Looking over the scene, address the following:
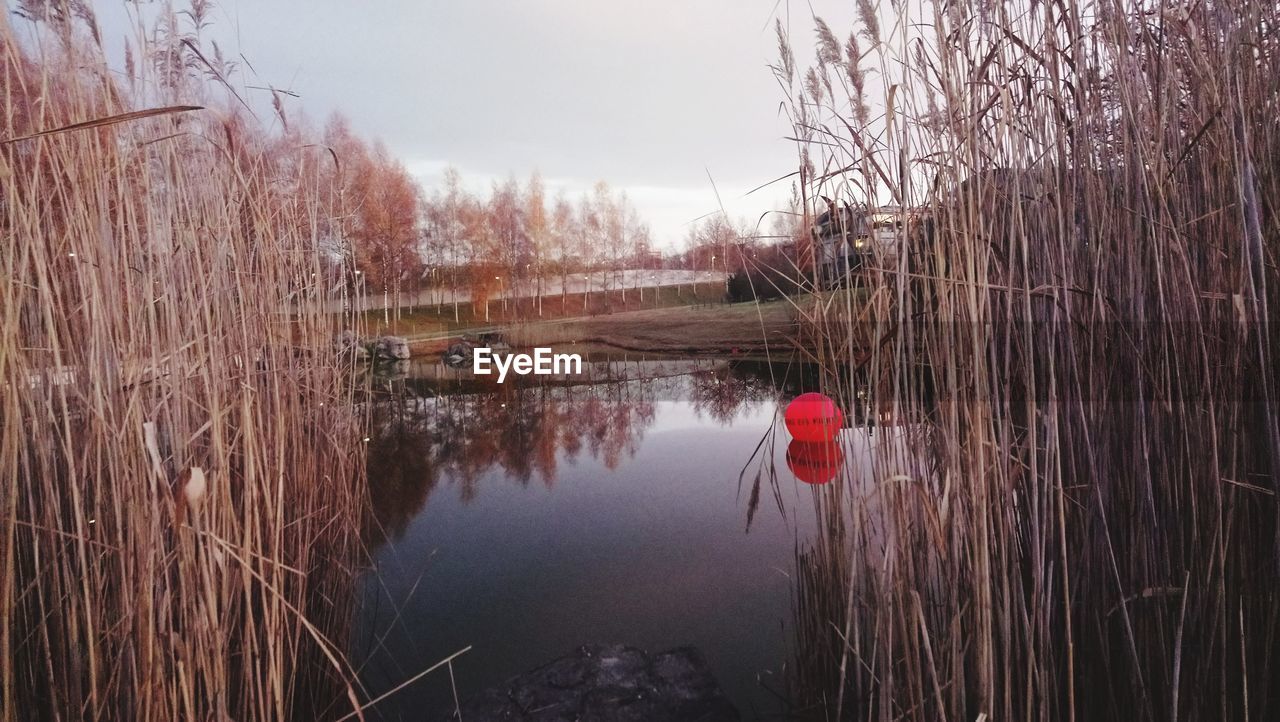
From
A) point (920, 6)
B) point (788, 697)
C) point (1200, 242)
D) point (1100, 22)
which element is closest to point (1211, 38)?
point (1100, 22)

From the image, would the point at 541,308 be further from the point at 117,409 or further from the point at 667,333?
the point at 117,409

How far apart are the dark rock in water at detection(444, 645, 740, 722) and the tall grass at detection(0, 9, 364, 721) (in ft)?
1.65

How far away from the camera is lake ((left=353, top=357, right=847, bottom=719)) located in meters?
2.04

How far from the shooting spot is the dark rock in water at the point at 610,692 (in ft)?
5.22

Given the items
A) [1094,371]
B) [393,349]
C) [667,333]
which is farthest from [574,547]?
[393,349]

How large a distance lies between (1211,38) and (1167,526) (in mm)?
818

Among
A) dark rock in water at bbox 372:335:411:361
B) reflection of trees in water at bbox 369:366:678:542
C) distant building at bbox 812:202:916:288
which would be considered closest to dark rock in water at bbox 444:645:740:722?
distant building at bbox 812:202:916:288

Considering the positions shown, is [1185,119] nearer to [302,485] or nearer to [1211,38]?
[1211,38]

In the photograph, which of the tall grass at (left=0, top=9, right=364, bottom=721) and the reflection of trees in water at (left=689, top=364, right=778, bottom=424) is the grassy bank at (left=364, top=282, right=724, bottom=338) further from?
the tall grass at (left=0, top=9, right=364, bottom=721)

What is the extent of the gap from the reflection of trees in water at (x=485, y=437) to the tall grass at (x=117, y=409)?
1878 mm

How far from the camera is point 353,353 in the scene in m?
2.16

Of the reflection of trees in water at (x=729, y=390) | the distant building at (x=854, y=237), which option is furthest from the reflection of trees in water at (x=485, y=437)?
the distant building at (x=854, y=237)

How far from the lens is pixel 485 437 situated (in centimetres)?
539

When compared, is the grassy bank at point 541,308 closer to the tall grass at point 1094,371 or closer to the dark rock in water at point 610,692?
the dark rock in water at point 610,692
